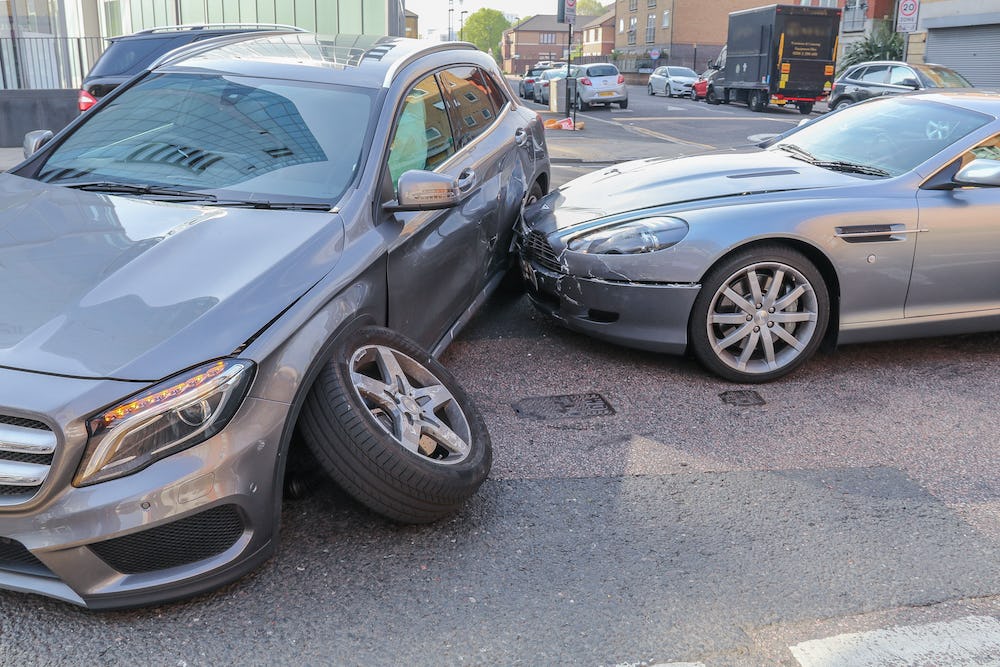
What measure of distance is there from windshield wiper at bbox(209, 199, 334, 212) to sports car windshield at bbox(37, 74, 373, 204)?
2cm

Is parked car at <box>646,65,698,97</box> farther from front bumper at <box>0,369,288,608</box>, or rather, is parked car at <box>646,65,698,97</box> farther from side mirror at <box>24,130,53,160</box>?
front bumper at <box>0,369,288,608</box>

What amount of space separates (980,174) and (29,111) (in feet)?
51.3

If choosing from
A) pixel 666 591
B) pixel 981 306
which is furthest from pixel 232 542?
pixel 981 306

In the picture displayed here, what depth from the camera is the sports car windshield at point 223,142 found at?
3629mm

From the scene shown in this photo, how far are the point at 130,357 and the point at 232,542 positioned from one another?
616mm

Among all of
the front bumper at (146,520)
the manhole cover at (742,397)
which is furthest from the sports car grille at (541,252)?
the front bumper at (146,520)

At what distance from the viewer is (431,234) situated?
4.03 metres

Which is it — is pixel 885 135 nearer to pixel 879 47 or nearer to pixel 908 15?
pixel 908 15

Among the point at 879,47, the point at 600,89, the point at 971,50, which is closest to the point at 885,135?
the point at 600,89

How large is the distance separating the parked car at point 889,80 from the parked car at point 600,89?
9388mm

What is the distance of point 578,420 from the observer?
13.9 ft

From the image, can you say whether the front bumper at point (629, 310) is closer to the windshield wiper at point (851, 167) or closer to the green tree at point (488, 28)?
the windshield wiper at point (851, 167)

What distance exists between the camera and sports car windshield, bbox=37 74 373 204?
363cm

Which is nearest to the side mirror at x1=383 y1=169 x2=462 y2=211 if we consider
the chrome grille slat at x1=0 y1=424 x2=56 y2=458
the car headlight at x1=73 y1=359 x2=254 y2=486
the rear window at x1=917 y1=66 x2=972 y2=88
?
the car headlight at x1=73 y1=359 x2=254 y2=486
